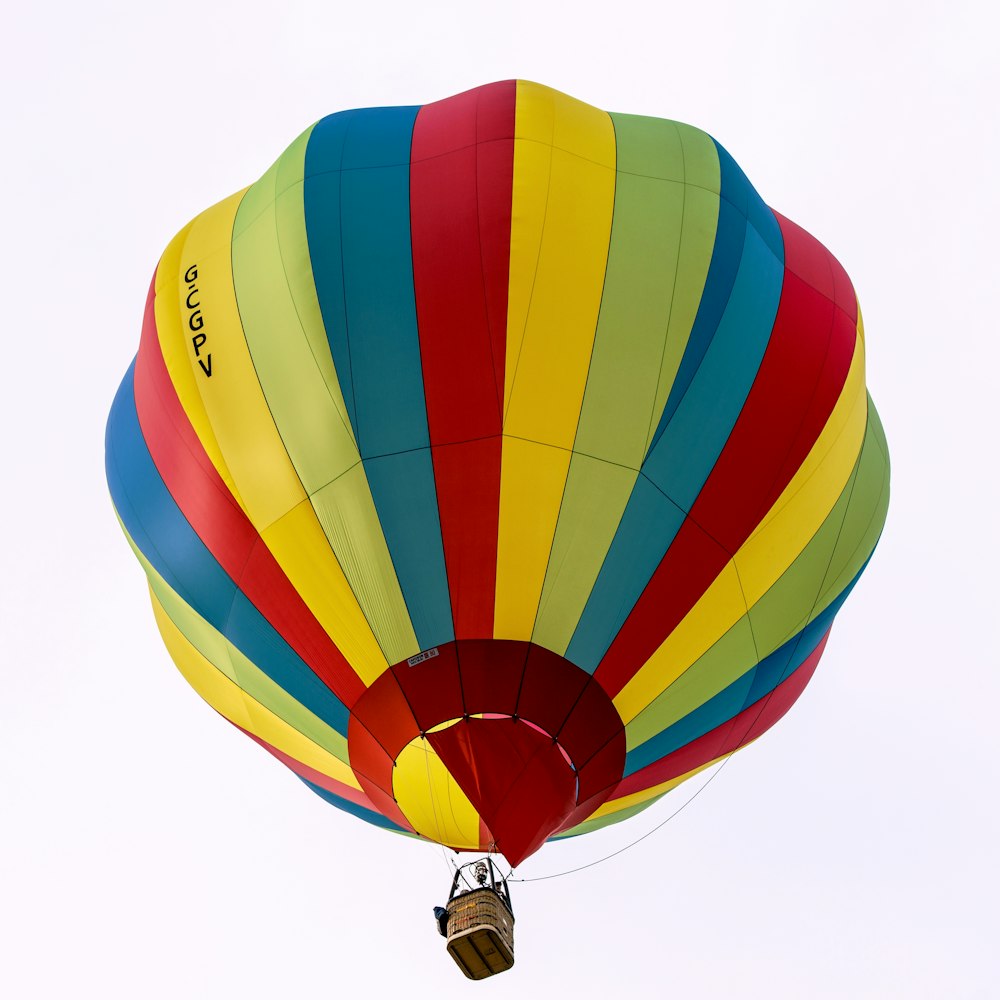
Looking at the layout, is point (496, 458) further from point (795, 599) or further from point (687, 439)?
point (795, 599)

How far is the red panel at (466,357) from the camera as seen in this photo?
275 inches

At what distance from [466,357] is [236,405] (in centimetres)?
126

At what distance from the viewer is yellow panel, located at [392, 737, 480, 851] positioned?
7.24 metres

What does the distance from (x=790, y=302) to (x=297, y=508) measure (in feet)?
9.70

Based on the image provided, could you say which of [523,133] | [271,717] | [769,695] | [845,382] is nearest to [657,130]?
[523,133]

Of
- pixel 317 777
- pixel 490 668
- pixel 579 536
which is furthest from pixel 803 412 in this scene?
pixel 317 777

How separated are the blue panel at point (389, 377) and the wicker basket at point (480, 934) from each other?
137cm

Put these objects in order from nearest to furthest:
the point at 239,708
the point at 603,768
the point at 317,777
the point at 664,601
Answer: the point at 664,601, the point at 603,768, the point at 239,708, the point at 317,777

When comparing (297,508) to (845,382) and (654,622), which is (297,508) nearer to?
(654,622)

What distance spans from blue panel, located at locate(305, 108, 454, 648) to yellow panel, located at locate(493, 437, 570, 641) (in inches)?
12.5

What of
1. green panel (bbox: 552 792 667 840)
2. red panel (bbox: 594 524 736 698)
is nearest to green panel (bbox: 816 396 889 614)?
red panel (bbox: 594 524 736 698)

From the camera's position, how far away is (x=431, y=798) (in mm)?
7336

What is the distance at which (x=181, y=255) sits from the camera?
8125 millimetres

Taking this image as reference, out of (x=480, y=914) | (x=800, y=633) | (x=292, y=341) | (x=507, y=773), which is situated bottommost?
(x=480, y=914)
